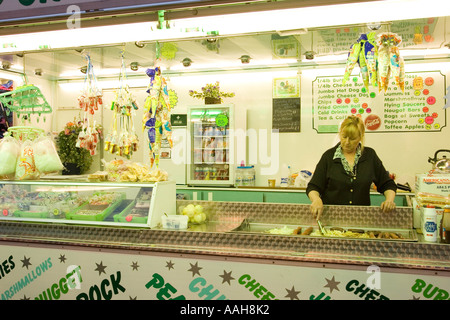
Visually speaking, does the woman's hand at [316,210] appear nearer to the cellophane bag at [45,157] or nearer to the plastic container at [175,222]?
the plastic container at [175,222]

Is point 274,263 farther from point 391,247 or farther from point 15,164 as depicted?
point 15,164

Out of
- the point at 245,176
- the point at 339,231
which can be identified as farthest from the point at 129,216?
the point at 245,176

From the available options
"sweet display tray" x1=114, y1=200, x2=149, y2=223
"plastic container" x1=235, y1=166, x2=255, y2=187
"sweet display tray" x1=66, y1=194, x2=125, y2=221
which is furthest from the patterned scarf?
"plastic container" x1=235, y1=166, x2=255, y2=187

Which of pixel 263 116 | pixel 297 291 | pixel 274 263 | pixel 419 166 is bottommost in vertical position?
pixel 297 291

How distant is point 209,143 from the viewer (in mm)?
7270

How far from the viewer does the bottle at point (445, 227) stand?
2.50 meters

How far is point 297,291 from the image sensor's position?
2555mm

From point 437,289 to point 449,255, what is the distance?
0.22 metres

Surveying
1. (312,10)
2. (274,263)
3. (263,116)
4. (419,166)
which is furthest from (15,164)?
(419,166)

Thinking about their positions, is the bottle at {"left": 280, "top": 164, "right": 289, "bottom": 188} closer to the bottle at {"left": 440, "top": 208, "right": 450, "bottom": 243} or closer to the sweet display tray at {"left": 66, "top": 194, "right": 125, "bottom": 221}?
the sweet display tray at {"left": 66, "top": 194, "right": 125, "bottom": 221}

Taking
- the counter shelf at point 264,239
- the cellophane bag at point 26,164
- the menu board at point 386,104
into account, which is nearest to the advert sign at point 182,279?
the counter shelf at point 264,239

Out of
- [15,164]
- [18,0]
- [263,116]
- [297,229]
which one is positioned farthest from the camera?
[263,116]

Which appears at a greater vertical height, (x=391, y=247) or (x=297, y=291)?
(x=391, y=247)

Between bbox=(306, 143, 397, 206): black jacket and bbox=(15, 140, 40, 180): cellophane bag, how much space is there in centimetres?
239
